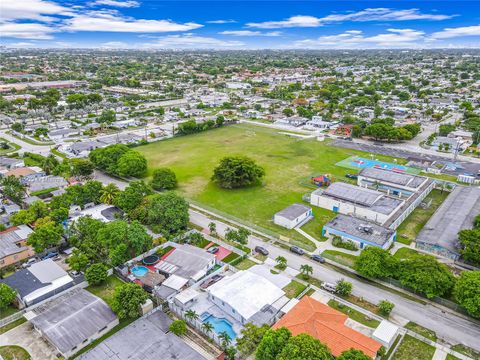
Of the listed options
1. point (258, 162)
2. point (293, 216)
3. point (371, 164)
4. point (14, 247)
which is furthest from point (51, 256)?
point (371, 164)

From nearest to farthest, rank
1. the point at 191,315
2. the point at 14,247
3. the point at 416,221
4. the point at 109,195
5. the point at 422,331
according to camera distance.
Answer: the point at 422,331
the point at 191,315
the point at 14,247
the point at 416,221
the point at 109,195

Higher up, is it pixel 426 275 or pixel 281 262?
pixel 426 275

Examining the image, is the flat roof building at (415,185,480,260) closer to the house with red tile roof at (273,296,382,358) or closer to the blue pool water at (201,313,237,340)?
the house with red tile roof at (273,296,382,358)

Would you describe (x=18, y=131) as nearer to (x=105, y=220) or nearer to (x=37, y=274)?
(x=105, y=220)

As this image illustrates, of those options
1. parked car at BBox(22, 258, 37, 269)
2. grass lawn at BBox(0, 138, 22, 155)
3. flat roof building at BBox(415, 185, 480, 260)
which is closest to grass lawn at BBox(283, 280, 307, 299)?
flat roof building at BBox(415, 185, 480, 260)

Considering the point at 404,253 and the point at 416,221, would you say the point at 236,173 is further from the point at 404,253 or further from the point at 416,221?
the point at 404,253

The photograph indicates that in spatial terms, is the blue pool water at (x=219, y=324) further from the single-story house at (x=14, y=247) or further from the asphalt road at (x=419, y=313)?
the single-story house at (x=14, y=247)
